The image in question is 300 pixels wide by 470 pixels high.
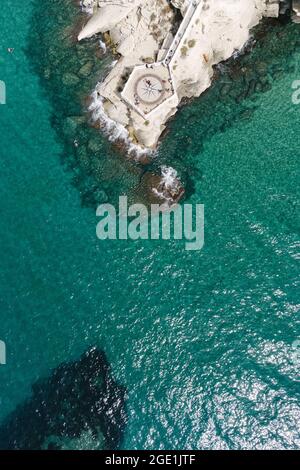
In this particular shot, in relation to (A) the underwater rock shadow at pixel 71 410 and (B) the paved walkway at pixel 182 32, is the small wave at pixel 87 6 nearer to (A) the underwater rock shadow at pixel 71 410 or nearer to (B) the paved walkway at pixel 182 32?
(B) the paved walkway at pixel 182 32

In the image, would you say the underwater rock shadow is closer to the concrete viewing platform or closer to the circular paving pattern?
the concrete viewing platform

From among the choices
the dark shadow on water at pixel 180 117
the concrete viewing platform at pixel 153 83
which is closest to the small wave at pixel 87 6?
the dark shadow on water at pixel 180 117

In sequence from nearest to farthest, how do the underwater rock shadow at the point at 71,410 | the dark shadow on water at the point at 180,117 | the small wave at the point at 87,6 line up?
the underwater rock shadow at the point at 71,410 < the dark shadow on water at the point at 180,117 < the small wave at the point at 87,6

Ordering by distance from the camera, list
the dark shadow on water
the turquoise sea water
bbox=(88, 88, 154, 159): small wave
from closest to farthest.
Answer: the turquoise sea water < the dark shadow on water < bbox=(88, 88, 154, 159): small wave

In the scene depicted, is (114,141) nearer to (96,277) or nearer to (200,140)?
(200,140)

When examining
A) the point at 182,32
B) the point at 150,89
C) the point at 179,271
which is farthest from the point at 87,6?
the point at 179,271

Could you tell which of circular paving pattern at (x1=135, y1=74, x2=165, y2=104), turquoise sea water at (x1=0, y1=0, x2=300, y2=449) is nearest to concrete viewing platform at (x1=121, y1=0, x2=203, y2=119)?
circular paving pattern at (x1=135, y1=74, x2=165, y2=104)
